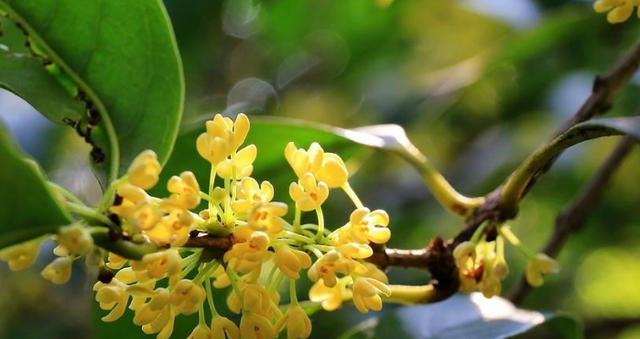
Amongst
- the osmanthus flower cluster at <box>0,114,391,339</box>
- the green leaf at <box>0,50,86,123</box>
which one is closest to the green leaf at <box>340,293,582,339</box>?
the osmanthus flower cluster at <box>0,114,391,339</box>

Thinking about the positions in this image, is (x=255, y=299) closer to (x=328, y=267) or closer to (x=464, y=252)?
(x=328, y=267)

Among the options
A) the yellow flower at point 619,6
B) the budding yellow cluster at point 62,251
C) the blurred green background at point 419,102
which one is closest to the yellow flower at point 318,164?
the budding yellow cluster at point 62,251

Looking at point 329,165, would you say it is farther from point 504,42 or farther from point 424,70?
point 424,70

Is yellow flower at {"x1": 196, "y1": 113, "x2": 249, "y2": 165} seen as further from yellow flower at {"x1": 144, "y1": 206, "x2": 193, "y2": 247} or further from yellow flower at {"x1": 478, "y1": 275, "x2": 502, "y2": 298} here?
yellow flower at {"x1": 478, "y1": 275, "x2": 502, "y2": 298}

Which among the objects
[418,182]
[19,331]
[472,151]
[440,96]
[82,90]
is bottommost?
[19,331]

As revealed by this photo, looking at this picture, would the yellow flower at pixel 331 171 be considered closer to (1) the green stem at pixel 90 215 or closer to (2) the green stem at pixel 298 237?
(2) the green stem at pixel 298 237

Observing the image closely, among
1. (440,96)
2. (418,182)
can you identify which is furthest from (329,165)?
(418,182)

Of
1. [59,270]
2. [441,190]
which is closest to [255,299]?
[59,270]

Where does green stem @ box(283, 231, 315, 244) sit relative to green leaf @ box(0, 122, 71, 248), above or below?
below
